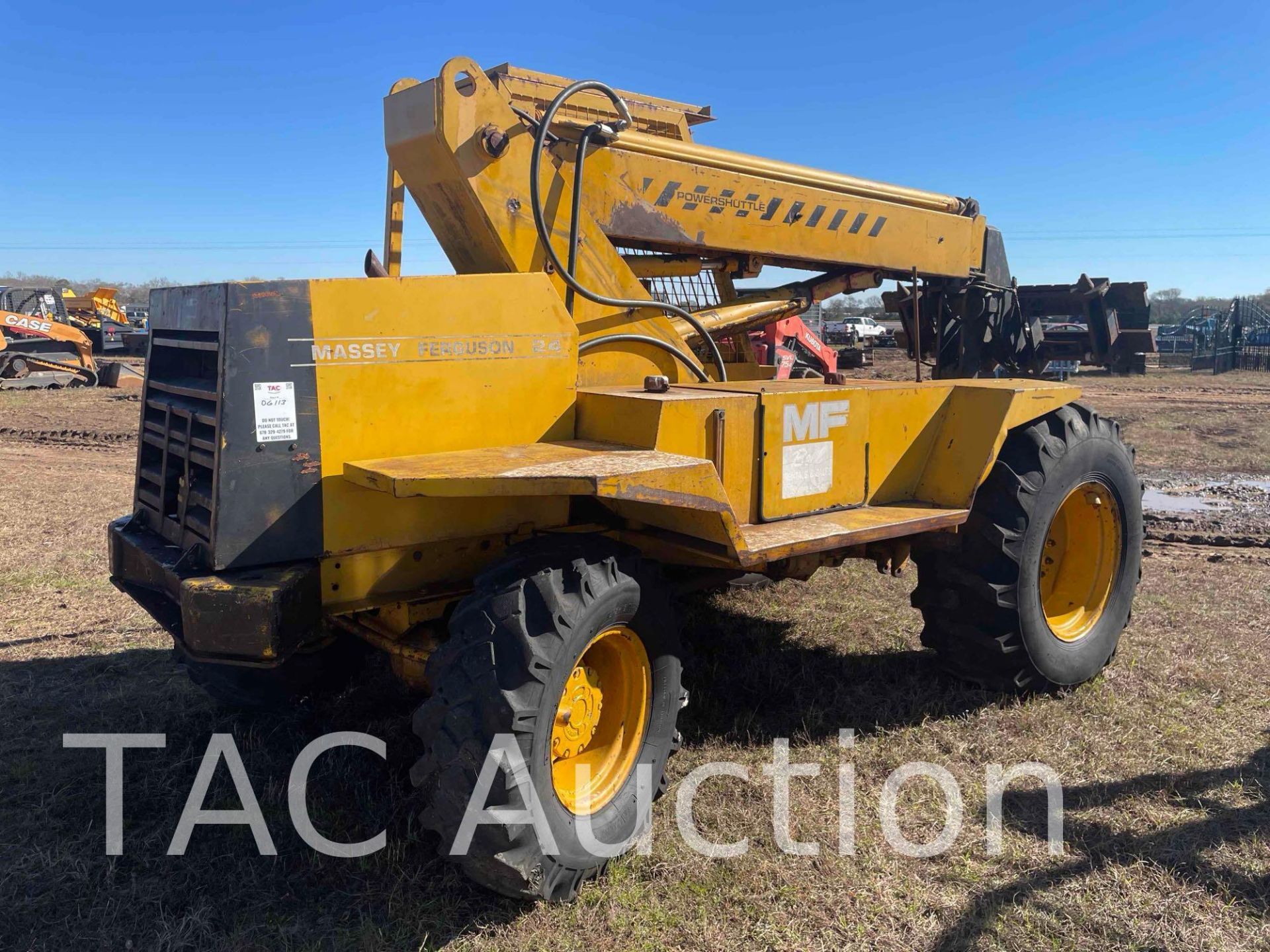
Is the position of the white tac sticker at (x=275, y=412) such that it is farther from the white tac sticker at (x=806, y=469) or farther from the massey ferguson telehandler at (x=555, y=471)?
the white tac sticker at (x=806, y=469)

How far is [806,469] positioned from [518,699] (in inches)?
67.3

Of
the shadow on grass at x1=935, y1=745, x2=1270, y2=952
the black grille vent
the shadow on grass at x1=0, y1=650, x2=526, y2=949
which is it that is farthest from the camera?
the black grille vent

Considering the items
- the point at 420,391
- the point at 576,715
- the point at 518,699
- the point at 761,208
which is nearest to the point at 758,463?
the point at 576,715

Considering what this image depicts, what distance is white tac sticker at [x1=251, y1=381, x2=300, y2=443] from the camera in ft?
10.5

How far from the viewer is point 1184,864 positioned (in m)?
3.36

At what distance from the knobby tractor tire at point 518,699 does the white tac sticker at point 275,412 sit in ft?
2.70

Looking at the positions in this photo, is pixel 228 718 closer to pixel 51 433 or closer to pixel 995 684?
pixel 995 684

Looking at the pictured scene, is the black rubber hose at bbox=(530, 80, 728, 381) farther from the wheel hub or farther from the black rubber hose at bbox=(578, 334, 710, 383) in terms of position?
the wheel hub

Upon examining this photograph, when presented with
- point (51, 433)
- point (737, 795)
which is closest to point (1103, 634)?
point (737, 795)

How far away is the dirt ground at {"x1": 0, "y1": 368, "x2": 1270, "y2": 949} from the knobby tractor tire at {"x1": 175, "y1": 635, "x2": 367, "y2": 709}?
87mm

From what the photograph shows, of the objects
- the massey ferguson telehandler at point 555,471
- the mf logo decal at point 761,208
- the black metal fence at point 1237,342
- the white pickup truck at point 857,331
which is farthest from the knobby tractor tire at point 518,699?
the white pickup truck at point 857,331

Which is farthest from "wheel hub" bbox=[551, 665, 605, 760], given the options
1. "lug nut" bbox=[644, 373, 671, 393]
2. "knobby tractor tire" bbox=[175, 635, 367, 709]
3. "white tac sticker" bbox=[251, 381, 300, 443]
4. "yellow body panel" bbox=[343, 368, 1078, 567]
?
"knobby tractor tire" bbox=[175, 635, 367, 709]

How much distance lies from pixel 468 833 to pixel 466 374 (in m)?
1.56

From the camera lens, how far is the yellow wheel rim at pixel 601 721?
3.33 m
